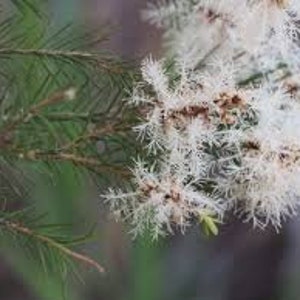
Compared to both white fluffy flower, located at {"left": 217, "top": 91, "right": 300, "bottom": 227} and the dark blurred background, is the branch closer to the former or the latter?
white fluffy flower, located at {"left": 217, "top": 91, "right": 300, "bottom": 227}

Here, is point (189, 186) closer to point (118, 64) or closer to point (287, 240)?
point (118, 64)

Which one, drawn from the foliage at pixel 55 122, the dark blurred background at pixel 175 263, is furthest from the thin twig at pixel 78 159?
the dark blurred background at pixel 175 263

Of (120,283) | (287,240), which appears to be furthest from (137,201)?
(287,240)

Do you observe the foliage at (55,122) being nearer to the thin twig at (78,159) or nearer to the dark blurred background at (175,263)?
the thin twig at (78,159)

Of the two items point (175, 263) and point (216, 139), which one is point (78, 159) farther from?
point (175, 263)

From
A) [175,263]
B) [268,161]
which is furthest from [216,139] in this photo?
[175,263]

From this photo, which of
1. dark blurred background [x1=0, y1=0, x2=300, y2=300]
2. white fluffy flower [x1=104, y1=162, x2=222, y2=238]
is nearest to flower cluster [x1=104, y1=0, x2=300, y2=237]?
white fluffy flower [x1=104, y1=162, x2=222, y2=238]
